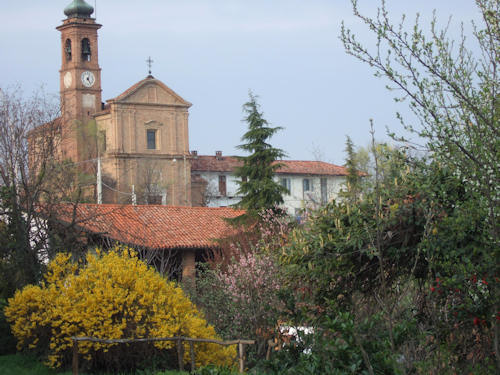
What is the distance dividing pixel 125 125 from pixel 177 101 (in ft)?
18.4

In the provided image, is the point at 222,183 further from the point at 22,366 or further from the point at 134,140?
the point at 22,366

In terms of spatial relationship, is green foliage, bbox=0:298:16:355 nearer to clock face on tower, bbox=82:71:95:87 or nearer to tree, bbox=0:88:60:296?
tree, bbox=0:88:60:296

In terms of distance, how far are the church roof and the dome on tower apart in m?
10.1

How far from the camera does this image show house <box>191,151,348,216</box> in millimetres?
66562

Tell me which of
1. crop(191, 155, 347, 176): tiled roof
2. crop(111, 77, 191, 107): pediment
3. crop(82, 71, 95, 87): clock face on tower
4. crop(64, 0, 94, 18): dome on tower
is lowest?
crop(191, 155, 347, 176): tiled roof

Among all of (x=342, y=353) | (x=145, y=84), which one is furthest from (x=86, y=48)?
(x=342, y=353)

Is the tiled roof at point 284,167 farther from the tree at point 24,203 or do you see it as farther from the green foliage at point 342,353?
the green foliage at point 342,353

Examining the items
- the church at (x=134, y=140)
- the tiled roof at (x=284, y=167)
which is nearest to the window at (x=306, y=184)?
the tiled roof at (x=284, y=167)

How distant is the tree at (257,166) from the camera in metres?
31.3

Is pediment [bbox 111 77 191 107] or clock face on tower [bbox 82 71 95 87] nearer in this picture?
pediment [bbox 111 77 191 107]

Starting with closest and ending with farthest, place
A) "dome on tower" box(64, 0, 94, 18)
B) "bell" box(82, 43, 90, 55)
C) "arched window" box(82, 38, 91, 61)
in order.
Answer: "bell" box(82, 43, 90, 55) < "arched window" box(82, 38, 91, 61) < "dome on tower" box(64, 0, 94, 18)

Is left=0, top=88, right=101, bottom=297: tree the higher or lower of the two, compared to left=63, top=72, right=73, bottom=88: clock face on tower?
lower

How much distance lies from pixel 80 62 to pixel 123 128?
8.53 m

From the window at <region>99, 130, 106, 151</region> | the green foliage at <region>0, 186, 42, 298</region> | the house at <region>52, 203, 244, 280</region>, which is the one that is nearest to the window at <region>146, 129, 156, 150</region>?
the window at <region>99, 130, 106, 151</region>
